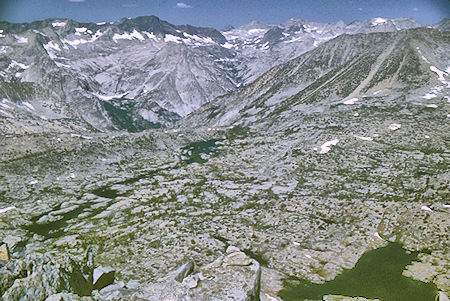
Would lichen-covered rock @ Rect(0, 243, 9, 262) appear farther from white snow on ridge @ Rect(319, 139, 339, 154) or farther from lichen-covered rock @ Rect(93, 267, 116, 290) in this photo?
white snow on ridge @ Rect(319, 139, 339, 154)

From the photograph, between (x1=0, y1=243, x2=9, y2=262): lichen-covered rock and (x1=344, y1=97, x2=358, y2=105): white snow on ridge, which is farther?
(x1=344, y1=97, x2=358, y2=105): white snow on ridge

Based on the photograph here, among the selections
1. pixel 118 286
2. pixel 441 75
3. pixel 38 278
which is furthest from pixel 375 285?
pixel 441 75

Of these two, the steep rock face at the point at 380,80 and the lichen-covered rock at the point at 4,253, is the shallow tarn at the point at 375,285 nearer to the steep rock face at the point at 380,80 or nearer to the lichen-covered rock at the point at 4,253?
the lichen-covered rock at the point at 4,253

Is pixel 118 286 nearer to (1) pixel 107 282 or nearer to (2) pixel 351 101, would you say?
(1) pixel 107 282

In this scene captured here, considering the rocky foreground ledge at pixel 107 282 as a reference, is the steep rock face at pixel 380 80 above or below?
above

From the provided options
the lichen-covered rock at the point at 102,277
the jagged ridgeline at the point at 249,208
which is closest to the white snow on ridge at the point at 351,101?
the jagged ridgeline at the point at 249,208

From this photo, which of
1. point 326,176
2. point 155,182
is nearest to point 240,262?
point 326,176

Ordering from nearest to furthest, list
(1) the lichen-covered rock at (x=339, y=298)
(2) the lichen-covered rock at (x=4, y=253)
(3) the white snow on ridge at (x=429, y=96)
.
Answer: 1. (2) the lichen-covered rock at (x=4, y=253)
2. (1) the lichen-covered rock at (x=339, y=298)
3. (3) the white snow on ridge at (x=429, y=96)

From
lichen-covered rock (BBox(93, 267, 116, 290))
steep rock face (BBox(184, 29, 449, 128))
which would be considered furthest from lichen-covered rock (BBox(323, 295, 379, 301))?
steep rock face (BBox(184, 29, 449, 128))

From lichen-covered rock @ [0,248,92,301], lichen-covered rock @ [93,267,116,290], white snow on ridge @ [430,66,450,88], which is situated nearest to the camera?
lichen-covered rock @ [0,248,92,301]
